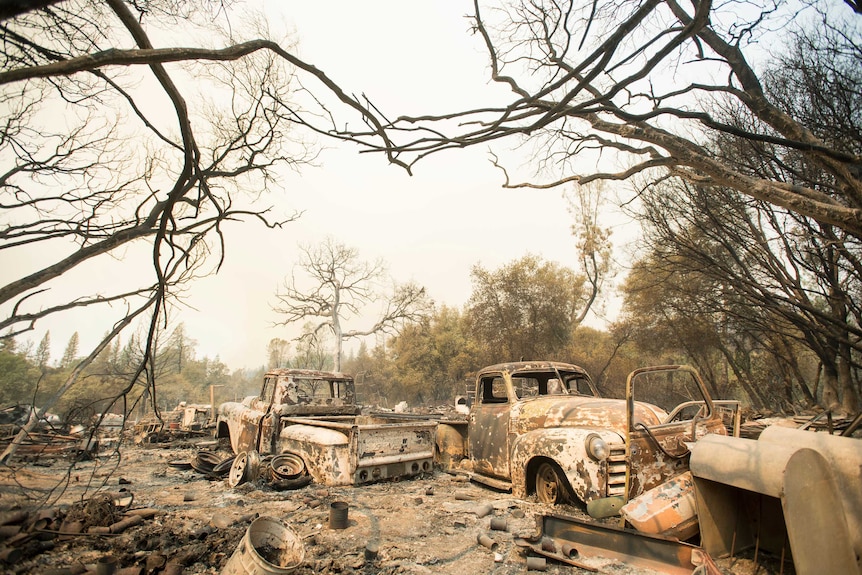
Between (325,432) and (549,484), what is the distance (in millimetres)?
3450

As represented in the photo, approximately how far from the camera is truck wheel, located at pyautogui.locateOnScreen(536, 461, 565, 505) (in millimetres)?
5316

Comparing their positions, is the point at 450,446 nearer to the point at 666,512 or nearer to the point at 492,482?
the point at 492,482

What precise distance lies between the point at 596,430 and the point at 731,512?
181 centimetres

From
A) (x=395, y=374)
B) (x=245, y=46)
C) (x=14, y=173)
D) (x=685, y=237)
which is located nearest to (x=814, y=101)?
(x=685, y=237)

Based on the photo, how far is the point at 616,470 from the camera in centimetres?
A: 473

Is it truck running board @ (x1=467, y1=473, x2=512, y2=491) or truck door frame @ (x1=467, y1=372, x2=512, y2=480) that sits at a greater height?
truck door frame @ (x1=467, y1=372, x2=512, y2=480)

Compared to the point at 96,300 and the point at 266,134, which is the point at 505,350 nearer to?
the point at 266,134

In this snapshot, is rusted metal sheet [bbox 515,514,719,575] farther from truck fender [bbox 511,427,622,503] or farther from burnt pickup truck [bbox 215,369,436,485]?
burnt pickup truck [bbox 215,369,436,485]

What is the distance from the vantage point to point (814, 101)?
7160 millimetres

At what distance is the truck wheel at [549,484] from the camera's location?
532 cm

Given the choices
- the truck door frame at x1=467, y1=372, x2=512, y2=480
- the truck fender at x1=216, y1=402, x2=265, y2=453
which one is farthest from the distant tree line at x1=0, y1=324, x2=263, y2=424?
the truck door frame at x1=467, y1=372, x2=512, y2=480

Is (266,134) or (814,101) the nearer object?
(814,101)

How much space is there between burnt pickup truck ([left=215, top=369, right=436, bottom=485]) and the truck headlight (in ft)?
10.1

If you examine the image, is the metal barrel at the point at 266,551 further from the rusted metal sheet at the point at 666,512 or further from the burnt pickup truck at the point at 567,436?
the burnt pickup truck at the point at 567,436
